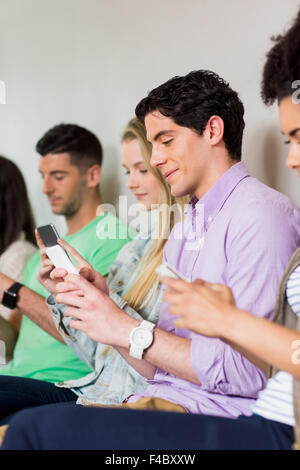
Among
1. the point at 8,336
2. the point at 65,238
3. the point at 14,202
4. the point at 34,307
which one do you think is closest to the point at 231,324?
the point at 34,307

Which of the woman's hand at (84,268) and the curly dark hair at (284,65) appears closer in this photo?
the curly dark hair at (284,65)

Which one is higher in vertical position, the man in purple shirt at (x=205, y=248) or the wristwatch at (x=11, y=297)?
the man in purple shirt at (x=205, y=248)

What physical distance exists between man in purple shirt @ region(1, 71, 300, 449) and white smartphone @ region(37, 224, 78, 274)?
0.18 ft

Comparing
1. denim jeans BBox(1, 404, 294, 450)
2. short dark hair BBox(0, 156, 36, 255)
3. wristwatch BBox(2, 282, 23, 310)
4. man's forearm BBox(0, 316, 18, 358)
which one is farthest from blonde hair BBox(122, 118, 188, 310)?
short dark hair BBox(0, 156, 36, 255)

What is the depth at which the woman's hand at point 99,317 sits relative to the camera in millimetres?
958

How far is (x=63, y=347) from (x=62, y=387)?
6.2 inches

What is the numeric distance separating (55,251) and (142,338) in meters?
0.22

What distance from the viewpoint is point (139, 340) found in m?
0.96

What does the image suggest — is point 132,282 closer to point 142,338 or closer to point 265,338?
point 142,338

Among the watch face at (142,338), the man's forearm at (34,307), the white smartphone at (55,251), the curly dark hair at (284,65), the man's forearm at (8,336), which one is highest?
the curly dark hair at (284,65)

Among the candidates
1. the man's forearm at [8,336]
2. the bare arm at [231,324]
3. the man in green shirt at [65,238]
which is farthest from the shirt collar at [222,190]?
the man's forearm at [8,336]

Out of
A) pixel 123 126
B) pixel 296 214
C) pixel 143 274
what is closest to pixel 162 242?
pixel 143 274

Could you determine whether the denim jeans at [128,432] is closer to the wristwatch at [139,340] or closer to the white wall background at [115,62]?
the wristwatch at [139,340]
